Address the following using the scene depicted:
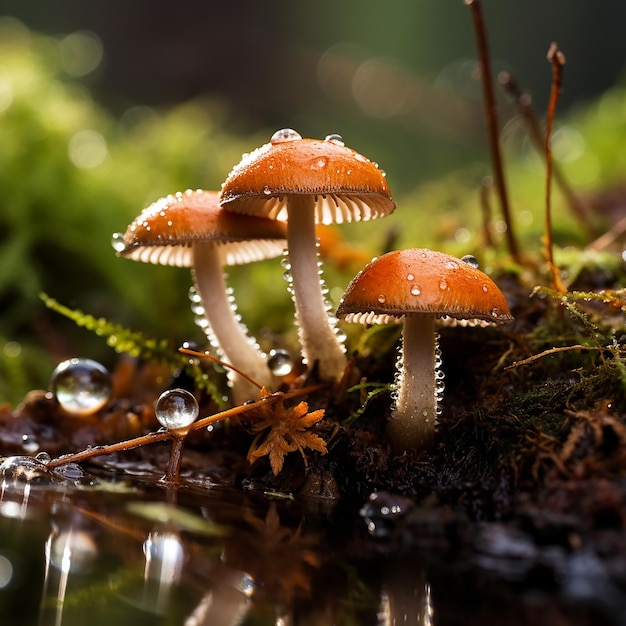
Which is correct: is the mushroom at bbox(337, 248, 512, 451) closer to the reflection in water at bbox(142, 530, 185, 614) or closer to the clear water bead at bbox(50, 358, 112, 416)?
the reflection in water at bbox(142, 530, 185, 614)

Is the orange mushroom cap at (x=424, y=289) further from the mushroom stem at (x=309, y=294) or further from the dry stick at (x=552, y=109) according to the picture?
the dry stick at (x=552, y=109)

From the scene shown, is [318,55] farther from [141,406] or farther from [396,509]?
[396,509]

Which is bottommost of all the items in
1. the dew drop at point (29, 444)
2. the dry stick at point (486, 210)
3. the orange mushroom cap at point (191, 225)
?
the dew drop at point (29, 444)

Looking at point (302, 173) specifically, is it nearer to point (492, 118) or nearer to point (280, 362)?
point (280, 362)

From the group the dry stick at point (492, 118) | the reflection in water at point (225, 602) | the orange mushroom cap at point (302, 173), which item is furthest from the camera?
the dry stick at point (492, 118)

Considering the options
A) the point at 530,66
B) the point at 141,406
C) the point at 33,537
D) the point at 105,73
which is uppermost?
the point at 530,66

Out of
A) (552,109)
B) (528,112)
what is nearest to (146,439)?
(552,109)

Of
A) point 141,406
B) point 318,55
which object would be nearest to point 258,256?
point 141,406

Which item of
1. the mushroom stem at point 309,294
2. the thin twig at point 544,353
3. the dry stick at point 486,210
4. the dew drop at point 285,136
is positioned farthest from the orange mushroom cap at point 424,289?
the dry stick at point 486,210
